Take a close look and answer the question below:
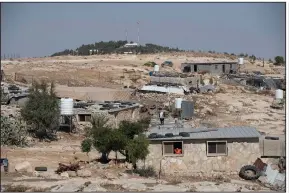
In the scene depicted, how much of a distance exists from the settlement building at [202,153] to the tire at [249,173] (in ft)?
1.53

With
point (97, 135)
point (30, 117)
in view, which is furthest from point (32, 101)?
point (97, 135)

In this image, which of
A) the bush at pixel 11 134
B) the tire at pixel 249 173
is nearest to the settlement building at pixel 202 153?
the tire at pixel 249 173

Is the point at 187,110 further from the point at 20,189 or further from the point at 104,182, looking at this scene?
the point at 20,189

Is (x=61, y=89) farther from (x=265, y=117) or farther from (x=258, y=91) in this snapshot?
(x=258, y=91)

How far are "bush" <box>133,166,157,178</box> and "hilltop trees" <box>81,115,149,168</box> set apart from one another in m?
0.36

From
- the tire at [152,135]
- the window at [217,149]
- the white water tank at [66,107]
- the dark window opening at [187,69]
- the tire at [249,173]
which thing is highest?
the dark window opening at [187,69]

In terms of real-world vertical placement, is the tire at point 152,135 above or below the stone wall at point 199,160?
above

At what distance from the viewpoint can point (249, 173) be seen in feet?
52.1

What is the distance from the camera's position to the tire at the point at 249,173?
15.7 meters

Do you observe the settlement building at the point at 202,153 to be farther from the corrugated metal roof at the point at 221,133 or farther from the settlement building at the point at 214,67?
the settlement building at the point at 214,67

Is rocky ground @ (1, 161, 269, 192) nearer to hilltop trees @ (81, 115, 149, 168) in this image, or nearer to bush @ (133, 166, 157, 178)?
bush @ (133, 166, 157, 178)

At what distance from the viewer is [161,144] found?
16391 millimetres

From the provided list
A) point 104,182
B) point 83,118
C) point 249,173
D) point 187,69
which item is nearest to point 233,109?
point 83,118

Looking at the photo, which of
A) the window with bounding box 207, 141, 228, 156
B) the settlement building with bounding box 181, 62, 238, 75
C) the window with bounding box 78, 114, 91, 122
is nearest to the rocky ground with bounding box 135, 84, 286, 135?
the window with bounding box 78, 114, 91, 122
